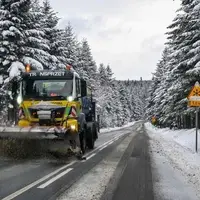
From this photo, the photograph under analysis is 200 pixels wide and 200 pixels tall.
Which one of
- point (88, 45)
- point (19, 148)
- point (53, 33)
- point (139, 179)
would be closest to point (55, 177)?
point (139, 179)

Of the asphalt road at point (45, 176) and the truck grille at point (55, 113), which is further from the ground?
the truck grille at point (55, 113)

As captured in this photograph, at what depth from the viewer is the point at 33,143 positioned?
45.5ft

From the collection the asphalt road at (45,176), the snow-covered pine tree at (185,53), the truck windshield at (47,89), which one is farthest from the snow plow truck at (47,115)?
the snow-covered pine tree at (185,53)

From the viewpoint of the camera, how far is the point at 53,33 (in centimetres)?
3638

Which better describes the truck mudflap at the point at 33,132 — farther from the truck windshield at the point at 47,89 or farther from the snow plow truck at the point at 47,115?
the truck windshield at the point at 47,89

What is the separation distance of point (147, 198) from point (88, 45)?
58.2 metres

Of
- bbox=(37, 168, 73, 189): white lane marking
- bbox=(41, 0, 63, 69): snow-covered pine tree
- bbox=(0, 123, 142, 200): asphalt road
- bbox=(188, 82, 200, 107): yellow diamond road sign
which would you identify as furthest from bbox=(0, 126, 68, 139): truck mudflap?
bbox=(41, 0, 63, 69): snow-covered pine tree

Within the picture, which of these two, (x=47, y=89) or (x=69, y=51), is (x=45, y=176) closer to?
(x=47, y=89)

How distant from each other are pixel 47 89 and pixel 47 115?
1.06 metres

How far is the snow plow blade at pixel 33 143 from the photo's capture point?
13242 mm

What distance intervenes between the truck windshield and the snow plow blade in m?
1.61

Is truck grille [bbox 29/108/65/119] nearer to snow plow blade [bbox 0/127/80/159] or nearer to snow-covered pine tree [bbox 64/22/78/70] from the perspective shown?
snow plow blade [bbox 0/127/80/159]

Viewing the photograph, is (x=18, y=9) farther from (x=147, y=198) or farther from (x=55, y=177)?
(x=147, y=198)

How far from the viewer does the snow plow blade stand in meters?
13.2
